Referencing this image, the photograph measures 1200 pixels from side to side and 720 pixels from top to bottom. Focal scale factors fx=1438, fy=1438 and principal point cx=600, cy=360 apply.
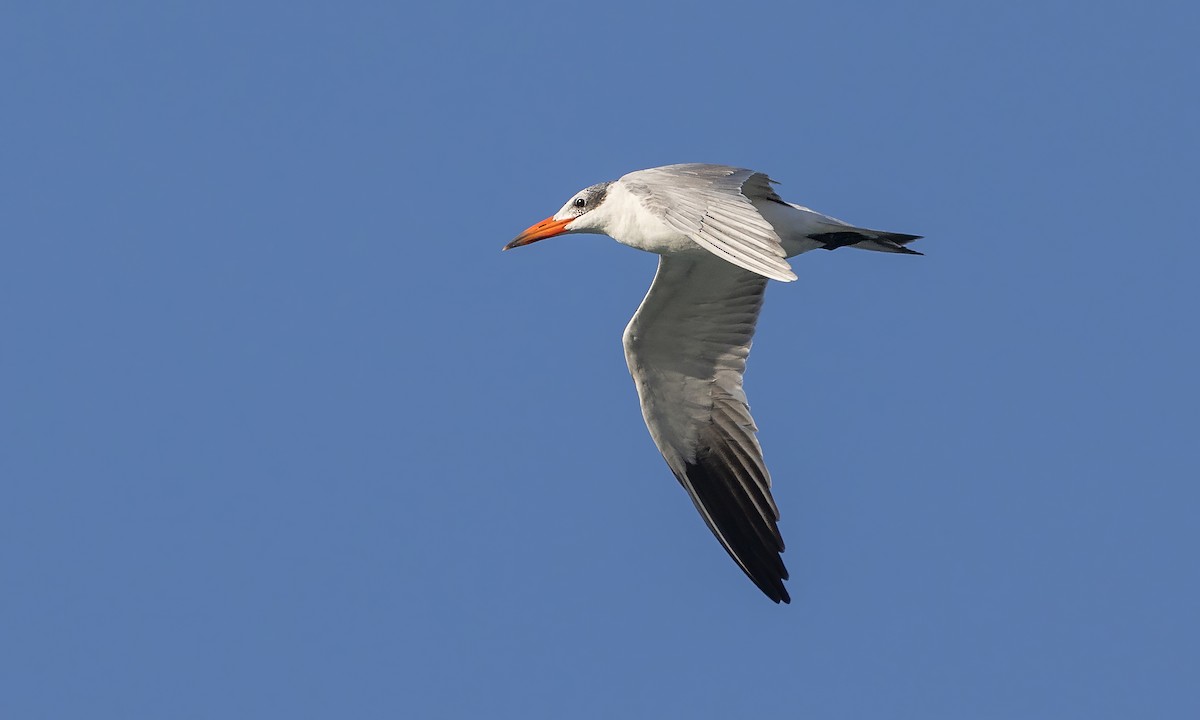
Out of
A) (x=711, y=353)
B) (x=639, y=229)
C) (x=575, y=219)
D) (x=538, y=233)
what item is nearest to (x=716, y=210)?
(x=639, y=229)

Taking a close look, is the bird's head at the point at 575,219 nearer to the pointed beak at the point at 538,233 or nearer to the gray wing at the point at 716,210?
the pointed beak at the point at 538,233

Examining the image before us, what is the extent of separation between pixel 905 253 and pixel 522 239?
328cm

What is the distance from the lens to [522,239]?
39.7 feet

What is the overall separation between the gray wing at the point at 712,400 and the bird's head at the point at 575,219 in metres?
0.97

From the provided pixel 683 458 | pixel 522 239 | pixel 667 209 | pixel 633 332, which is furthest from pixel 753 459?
pixel 667 209

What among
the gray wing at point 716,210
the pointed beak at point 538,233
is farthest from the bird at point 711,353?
the gray wing at point 716,210

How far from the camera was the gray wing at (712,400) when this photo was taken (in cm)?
1243

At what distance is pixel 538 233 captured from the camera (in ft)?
39.6

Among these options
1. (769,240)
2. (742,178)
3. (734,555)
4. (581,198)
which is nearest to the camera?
(769,240)

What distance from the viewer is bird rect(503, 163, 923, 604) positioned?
11.7m

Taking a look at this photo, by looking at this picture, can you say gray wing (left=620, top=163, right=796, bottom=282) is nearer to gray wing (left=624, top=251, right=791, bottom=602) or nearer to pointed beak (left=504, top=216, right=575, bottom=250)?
pointed beak (left=504, top=216, right=575, bottom=250)

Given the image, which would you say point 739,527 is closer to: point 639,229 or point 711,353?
point 711,353

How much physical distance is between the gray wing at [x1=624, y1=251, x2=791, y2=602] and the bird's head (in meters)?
0.97

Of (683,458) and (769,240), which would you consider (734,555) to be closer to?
(683,458)
